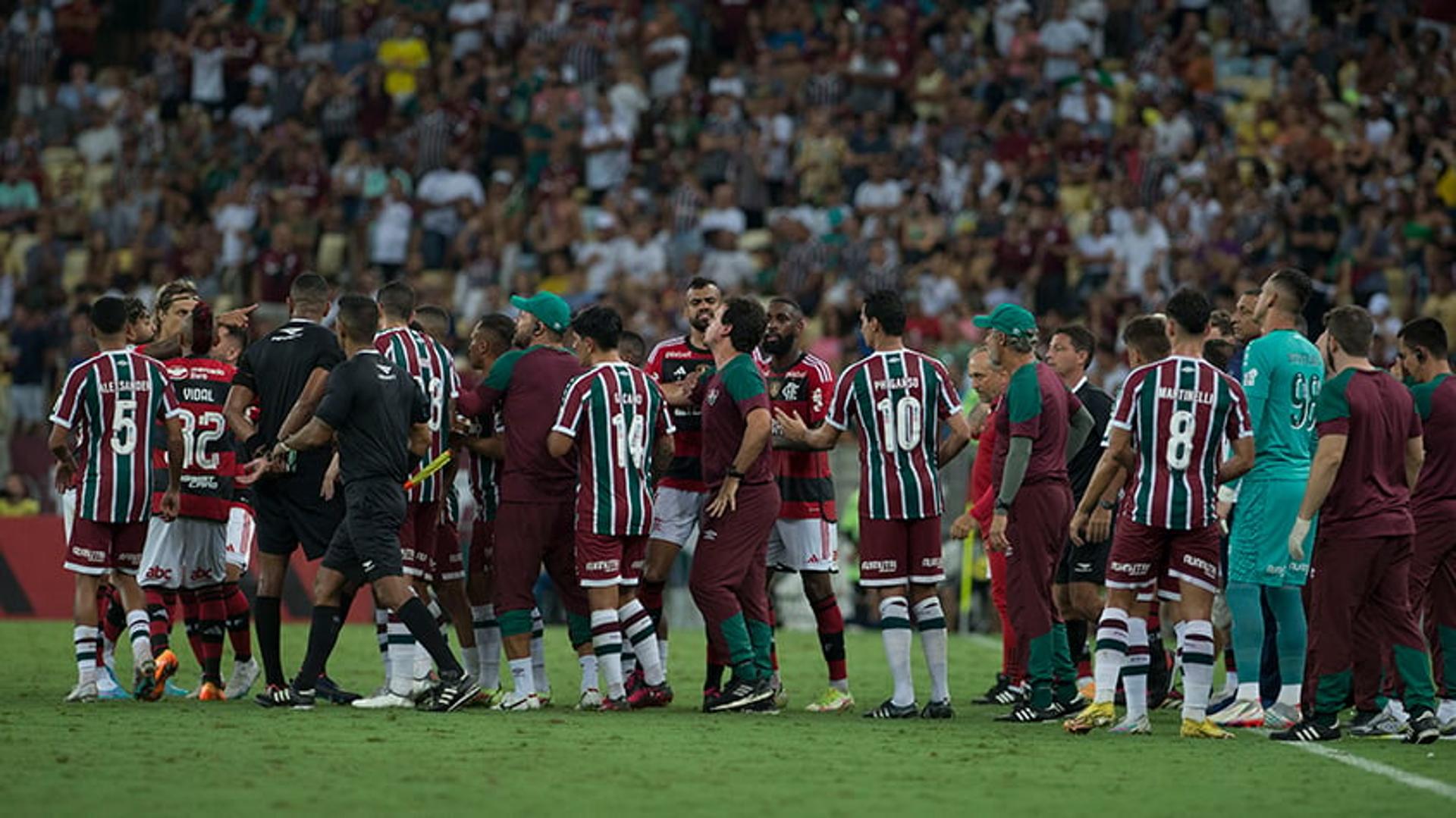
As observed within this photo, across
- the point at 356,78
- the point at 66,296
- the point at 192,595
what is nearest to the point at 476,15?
the point at 356,78

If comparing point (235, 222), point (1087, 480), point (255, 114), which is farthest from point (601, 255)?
point (1087, 480)

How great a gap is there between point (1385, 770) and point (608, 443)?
4862mm

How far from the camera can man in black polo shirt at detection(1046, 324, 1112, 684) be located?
1341cm

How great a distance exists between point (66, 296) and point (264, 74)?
5.08m

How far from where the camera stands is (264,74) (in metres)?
31.3

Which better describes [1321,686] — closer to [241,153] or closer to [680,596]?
[680,596]

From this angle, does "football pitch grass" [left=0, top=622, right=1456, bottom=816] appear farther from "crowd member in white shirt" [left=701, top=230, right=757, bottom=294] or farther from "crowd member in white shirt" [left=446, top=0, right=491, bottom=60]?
"crowd member in white shirt" [left=446, top=0, right=491, bottom=60]

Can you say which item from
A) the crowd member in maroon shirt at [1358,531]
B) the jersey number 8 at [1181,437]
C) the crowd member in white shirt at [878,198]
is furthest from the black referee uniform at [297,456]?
the crowd member in white shirt at [878,198]

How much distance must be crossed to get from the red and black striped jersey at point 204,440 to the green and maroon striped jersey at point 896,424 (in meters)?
4.16

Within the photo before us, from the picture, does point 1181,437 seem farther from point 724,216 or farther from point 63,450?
point 724,216

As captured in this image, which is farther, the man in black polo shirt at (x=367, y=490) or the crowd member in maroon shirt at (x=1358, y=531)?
the man in black polo shirt at (x=367, y=490)

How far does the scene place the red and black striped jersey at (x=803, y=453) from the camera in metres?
13.6

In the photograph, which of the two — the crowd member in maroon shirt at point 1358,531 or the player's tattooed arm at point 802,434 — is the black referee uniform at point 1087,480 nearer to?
the player's tattooed arm at point 802,434

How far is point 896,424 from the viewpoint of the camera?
12.5 m
